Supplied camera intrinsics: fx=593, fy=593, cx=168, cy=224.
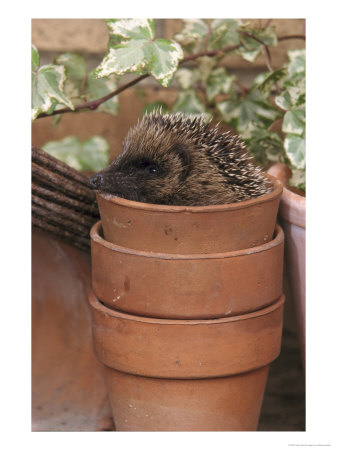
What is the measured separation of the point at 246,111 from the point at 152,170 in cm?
61

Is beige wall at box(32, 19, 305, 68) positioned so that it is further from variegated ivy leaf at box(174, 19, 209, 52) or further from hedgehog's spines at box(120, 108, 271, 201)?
hedgehog's spines at box(120, 108, 271, 201)

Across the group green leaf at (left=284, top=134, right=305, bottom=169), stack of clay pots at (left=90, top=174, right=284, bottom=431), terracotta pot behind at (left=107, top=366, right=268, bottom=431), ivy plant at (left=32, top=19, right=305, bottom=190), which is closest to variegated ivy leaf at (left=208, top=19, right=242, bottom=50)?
ivy plant at (left=32, top=19, right=305, bottom=190)

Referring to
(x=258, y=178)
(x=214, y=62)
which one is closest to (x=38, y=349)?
(x=258, y=178)

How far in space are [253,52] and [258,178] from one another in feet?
1.73

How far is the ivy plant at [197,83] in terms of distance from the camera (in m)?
1.33

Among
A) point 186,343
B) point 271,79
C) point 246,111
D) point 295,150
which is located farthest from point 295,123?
point 186,343

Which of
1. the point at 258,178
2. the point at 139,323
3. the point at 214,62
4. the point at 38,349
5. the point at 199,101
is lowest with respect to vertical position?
the point at 38,349

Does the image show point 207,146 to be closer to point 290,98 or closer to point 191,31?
point 290,98

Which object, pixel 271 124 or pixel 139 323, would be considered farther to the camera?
pixel 271 124

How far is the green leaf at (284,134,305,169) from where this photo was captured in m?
1.48

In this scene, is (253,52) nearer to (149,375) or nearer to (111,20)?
(111,20)

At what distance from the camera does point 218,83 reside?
184 centimetres

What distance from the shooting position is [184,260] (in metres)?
1.15

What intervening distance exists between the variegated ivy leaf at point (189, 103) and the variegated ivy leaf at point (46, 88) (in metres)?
0.55
